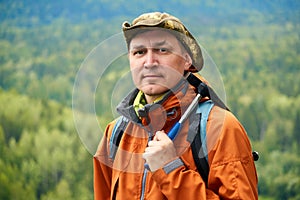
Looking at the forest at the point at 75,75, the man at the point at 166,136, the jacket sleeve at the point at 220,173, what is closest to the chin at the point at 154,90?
the man at the point at 166,136

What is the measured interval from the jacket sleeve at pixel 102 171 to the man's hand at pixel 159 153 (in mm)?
395

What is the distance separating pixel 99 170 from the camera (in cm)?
198

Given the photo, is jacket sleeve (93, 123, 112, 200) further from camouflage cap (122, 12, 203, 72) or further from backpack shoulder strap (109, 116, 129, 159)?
camouflage cap (122, 12, 203, 72)

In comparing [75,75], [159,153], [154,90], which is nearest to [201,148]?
[159,153]

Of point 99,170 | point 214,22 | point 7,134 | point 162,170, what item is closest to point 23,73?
point 7,134

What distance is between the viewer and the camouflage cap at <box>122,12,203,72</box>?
1.69 metres

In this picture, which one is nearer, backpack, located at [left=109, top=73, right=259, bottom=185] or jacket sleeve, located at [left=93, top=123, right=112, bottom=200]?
backpack, located at [left=109, top=73, right=259, bottom=185]

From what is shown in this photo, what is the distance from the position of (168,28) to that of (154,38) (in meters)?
0.06

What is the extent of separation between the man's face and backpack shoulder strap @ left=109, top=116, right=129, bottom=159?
182mm

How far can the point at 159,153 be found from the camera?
1.54 m

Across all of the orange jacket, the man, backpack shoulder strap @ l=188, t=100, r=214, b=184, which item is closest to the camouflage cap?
the man

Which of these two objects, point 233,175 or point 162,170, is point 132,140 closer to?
point 162,170

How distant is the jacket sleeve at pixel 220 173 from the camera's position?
1.49 m

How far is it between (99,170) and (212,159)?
0.62 meters
